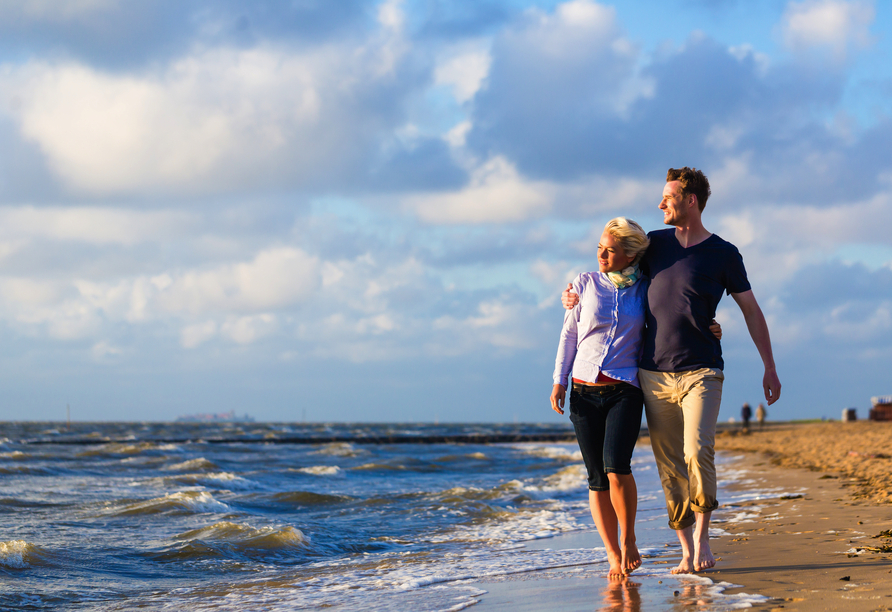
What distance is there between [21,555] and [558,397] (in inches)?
216

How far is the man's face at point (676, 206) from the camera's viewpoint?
4.09 m

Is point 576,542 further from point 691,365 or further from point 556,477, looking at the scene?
point 556,477

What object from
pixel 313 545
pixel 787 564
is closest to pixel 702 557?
pixel 787 564

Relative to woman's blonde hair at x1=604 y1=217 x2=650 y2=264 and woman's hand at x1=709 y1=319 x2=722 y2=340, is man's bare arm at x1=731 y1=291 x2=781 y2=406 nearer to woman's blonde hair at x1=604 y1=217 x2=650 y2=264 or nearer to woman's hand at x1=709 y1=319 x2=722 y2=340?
woman's hand at x1=709 y1=319 x2=722 y2=340

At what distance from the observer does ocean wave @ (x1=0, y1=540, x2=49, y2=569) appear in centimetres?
643

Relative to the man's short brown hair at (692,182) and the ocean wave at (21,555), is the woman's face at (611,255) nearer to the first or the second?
the man's short brown hair at (692,182)

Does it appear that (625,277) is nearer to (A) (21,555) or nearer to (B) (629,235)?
(B) (629,235)

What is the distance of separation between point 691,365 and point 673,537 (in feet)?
9.43

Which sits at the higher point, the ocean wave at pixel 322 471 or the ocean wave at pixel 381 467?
the ocean wave at pixel 322 471

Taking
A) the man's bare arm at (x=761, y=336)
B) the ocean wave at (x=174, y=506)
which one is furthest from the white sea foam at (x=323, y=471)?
the man's bare arm at (x=761, y=336)

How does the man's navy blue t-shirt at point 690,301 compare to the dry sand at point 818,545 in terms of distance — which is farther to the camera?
the man's navy blue t-shirt at point 690,301

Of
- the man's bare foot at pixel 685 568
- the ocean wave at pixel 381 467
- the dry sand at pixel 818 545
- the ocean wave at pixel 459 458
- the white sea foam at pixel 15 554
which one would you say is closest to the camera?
the dry sand at pixel 818 545

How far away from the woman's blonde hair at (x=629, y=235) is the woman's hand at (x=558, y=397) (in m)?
0.87

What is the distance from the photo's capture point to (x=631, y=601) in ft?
12.0
